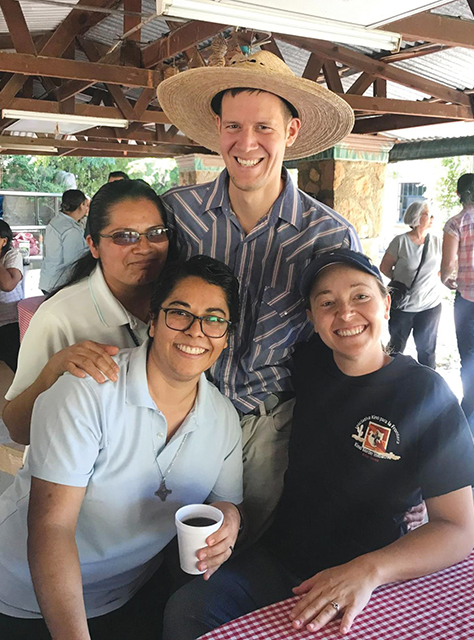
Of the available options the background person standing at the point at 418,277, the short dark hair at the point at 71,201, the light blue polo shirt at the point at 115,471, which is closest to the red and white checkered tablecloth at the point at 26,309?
the short dark hair at the point at 71,201

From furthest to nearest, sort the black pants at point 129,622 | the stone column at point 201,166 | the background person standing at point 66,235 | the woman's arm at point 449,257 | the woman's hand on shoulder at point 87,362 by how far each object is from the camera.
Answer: the stone column at point 201,166 → the background person standing at point 66,235 → the woman's arm at point 449,257 → the black pants at point 129,622 → the woman's hand on shoulder at point 87,362

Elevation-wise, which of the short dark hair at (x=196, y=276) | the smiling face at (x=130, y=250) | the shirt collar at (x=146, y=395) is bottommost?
the shirt collar at (x=146, y=395)

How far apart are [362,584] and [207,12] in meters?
1.99

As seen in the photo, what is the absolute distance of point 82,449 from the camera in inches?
57.5

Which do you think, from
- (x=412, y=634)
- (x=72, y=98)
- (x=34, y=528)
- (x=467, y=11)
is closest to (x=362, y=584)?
(x=412, y=634)

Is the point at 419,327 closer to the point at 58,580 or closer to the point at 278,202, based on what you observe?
the point at 278,202

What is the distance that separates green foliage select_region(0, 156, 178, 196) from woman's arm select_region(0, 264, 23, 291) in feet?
46.9

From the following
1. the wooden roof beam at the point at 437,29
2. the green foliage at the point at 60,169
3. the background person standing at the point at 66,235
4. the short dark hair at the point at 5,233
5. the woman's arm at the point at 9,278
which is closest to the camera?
the wooden roof beam at the point at 437,29

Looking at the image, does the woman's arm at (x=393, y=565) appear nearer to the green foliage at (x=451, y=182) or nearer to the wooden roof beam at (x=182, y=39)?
the wooden roof beam at (x=182, y=39)

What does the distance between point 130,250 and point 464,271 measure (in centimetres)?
324

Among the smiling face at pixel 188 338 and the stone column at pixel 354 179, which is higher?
the stone column at pixel 354 179

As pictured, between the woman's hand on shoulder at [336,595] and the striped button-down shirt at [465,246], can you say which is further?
the striped button-down shirt at [465,246]

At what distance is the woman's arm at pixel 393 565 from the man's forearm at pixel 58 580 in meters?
0.51

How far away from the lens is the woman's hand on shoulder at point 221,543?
4.74 ft
